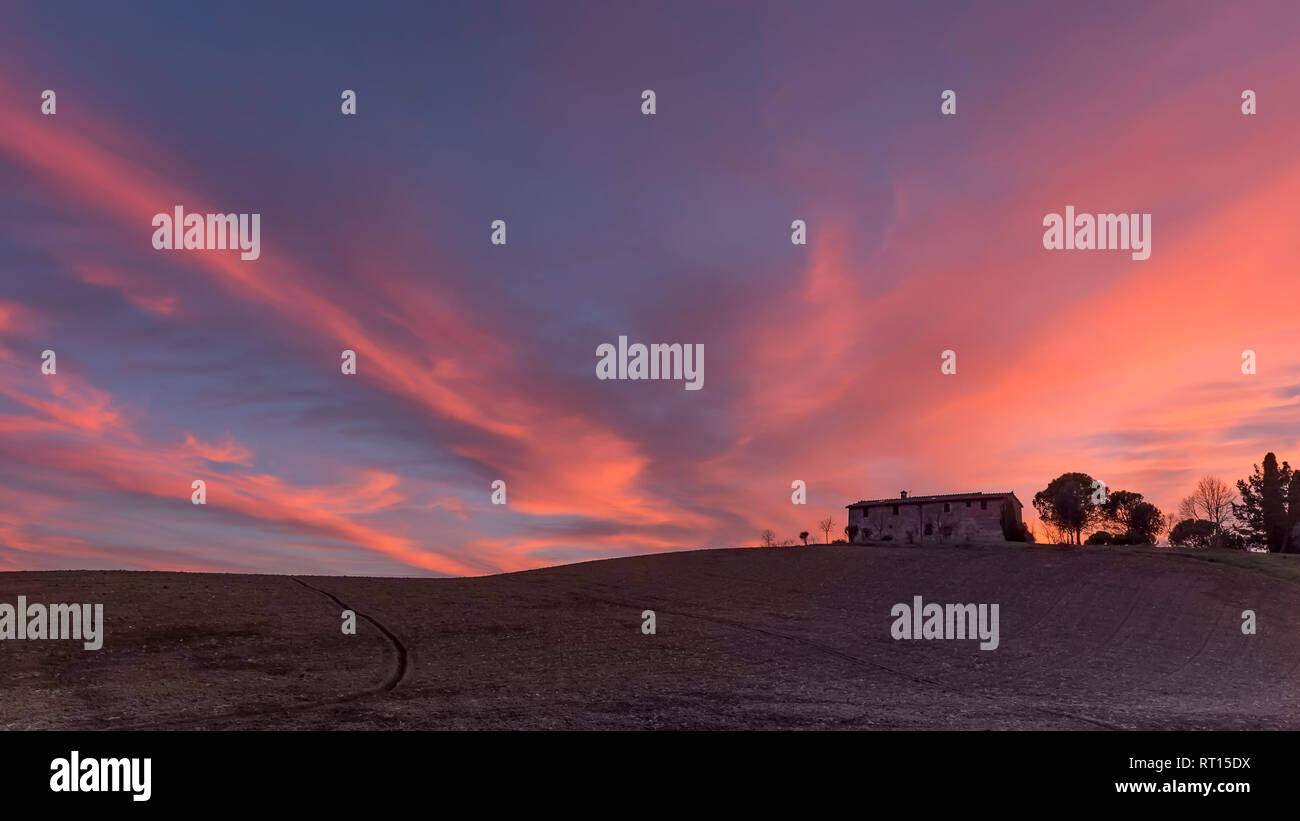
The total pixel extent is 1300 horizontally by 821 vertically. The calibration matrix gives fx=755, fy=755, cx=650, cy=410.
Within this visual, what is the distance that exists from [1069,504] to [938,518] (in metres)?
35.6

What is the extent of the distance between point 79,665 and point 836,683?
30507 mm

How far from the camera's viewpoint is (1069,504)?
400 feet

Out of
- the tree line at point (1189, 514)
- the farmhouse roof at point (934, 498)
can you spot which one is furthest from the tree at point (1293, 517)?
the farmhouse roof at point (934, 498)

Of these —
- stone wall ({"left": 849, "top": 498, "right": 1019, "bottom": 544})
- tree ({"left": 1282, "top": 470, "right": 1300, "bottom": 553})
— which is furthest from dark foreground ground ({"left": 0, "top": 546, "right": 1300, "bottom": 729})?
tree ({"left": 1282, "top": 470, "right": 1300, "bottom": 553})

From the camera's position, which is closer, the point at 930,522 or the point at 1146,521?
the point at 930,522

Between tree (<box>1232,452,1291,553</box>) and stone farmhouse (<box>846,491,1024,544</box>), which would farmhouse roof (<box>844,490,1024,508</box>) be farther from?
tree (<box>1232,452,1291,553</box>)

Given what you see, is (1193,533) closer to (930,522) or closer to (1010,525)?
(1010,525)

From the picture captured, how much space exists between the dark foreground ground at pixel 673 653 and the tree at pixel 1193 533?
6004 centimetres

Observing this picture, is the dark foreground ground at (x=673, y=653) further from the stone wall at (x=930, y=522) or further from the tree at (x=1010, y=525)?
the stone wall at (x=930, y=522)

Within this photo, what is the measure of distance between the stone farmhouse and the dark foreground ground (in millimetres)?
29035

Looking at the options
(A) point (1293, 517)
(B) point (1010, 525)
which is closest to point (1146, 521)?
(A) point (1293, 517)
